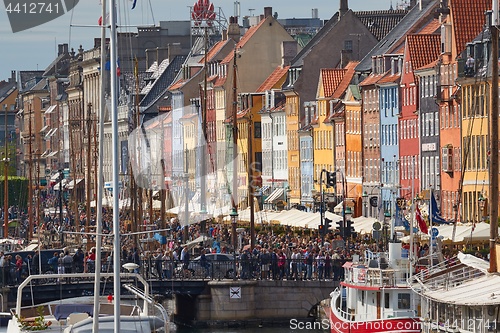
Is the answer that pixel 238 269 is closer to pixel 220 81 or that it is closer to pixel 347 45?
pixel 347 45

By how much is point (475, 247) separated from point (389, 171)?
36659 millimetres

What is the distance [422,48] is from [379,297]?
4778 centimetres

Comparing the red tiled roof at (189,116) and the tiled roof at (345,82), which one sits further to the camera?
the red tiled roof at (189,116)

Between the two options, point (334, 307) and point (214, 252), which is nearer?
point (334, 307)

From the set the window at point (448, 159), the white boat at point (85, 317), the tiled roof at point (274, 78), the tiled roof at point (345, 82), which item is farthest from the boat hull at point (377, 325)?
the tiled roof at point (274, 78)

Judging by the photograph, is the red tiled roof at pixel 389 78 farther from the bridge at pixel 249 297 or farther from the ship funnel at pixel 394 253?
the ship funnel at pixel 394 253

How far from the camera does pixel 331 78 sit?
11875cm

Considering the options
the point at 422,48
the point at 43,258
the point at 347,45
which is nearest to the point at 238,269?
the point at 43,258

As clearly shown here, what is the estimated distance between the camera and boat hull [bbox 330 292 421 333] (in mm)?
51381

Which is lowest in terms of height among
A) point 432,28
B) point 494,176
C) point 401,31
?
point 494,176

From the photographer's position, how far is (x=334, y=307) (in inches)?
2308

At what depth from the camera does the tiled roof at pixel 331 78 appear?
118 meters

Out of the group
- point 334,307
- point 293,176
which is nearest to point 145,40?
point 293,176

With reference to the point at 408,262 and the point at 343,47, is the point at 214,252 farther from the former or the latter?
the point at 343,47
